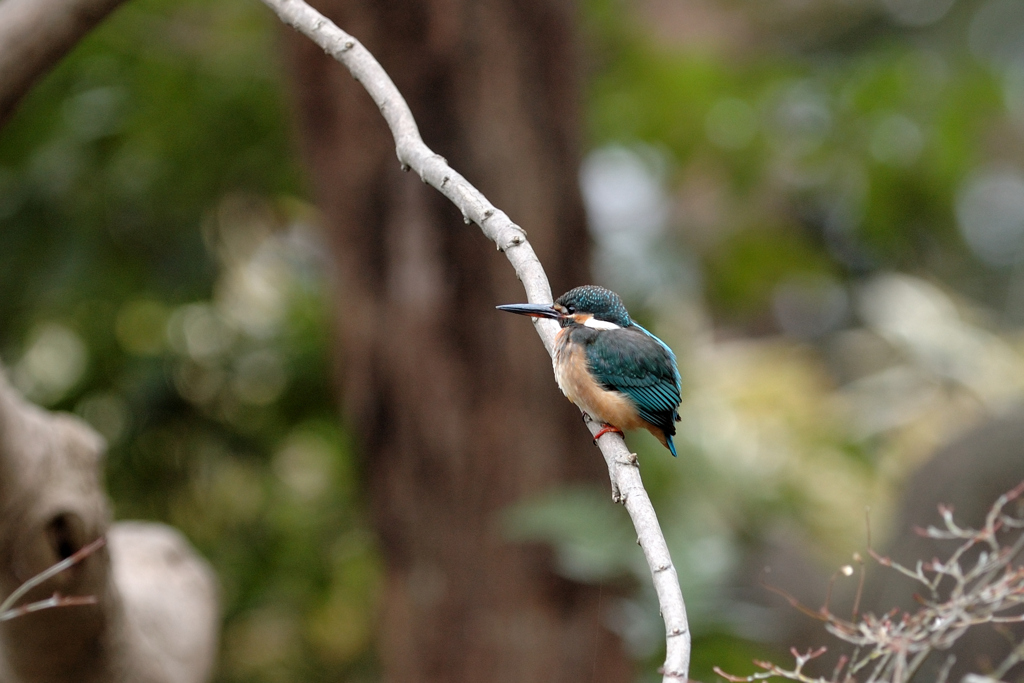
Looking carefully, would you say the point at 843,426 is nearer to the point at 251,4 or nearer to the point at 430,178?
the point at 251,4

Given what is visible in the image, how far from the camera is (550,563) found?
3.01 m

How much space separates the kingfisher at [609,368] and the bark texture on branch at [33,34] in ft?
3.03

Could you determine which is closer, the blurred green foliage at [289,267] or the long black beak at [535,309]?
the long black beak at [535,309]

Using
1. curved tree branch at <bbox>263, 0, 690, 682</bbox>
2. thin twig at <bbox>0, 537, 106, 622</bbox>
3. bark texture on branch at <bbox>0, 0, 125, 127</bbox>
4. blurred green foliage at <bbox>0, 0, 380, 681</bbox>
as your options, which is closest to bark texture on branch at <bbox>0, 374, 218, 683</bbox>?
thin twig at <bbox>0, 537, 106, 622</bbox>

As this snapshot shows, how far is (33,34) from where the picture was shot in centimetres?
152

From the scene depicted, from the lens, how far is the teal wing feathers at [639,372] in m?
1.41

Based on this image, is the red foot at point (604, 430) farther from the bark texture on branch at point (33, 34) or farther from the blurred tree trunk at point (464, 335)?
the blurred tree trunk at point (464, 335)

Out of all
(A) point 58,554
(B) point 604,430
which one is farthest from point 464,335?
(B) point 604,430

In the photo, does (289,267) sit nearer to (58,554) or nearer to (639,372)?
(58,554)

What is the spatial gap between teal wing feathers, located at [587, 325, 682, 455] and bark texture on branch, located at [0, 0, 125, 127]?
3.23ft

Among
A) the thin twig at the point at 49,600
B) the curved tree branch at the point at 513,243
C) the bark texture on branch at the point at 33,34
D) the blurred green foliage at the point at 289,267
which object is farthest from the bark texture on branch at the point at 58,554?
the blurred green foliage at the point at 289,267

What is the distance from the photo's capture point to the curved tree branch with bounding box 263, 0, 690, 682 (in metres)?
0.75

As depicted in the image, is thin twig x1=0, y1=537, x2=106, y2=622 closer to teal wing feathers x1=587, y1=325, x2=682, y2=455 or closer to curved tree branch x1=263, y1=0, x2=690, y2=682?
curved tree branch x1=263, y1=0, x2=690, y2=682

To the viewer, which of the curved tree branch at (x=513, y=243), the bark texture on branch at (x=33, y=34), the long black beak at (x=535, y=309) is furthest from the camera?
the bark texture on branch at (x=33, y=34)
